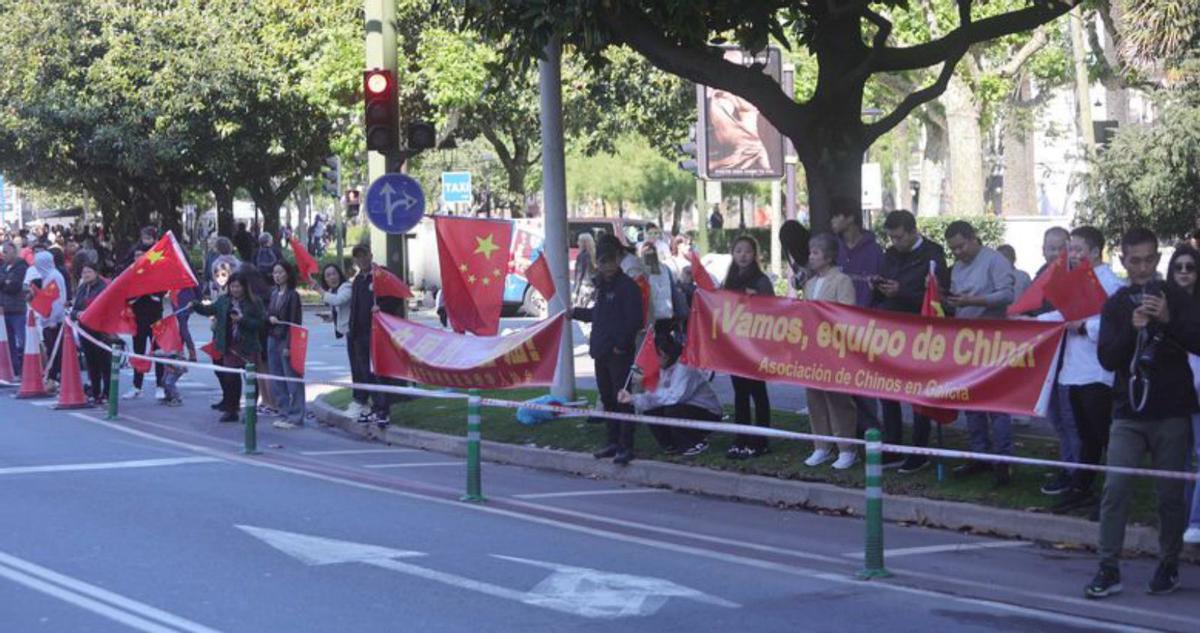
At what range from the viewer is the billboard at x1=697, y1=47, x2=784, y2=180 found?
709 inches

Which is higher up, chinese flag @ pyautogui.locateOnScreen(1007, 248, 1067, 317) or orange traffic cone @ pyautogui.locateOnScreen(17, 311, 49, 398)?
chinese flag @ pyautogui.locateOnScreen(1007, 248, 1067, 317)

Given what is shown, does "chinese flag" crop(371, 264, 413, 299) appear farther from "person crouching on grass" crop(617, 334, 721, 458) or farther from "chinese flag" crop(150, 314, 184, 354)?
"person crouching on grass" crop(617, 334, 721, 458)

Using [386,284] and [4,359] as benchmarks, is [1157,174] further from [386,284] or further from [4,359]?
[4,359]

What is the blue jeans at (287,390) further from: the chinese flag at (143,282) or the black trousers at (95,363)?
the black trousers at (95,363)

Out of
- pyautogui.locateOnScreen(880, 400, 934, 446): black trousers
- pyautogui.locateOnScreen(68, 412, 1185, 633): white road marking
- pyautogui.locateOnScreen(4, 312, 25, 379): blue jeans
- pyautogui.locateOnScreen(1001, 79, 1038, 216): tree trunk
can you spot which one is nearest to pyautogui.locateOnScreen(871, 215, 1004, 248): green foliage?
pyautogui.locateOnScreen(1001, 79, 1038, 216): tree trunk

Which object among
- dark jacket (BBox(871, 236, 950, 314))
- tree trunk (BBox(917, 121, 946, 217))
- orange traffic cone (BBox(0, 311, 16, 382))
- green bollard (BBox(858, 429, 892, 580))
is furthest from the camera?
tree trunk (BBox(917, 121, 946, 217))

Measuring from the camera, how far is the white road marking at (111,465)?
1333 centimetres

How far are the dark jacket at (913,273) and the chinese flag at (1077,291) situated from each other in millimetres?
1836

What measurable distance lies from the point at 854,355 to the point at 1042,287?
1622 mm

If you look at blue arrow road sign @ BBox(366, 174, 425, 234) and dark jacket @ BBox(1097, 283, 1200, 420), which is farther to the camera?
blue arrow road sign @ BBox(366, 174, 425, 234)

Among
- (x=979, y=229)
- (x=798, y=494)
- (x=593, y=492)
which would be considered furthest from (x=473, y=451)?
(x=979, y=229)

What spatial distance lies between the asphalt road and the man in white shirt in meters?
0.66

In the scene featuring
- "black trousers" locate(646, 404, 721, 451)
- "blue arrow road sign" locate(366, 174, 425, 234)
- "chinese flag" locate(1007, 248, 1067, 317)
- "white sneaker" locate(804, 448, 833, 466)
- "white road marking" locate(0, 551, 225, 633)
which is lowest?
"white road marking" locate(0, 551, 225, 633)

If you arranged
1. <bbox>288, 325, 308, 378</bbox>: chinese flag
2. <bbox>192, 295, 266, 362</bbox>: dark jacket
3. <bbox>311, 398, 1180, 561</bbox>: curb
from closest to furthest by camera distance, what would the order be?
<bbox>311, 398, 1180, 561</bbox>: curb
<bbox>288, 325, 308, 378</bbox>: chinese flag
<bbox>192, 295, 266, 362</bbox>: dark jacket
